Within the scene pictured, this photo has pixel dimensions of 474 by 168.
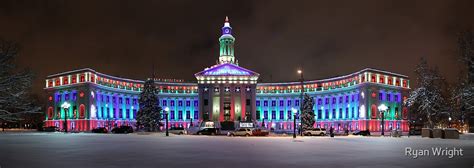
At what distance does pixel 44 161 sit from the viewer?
17953 mm

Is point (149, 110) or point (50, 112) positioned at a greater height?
point (149, 110)

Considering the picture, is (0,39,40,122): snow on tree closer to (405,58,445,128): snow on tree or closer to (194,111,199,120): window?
(405,58,445,128): snow on tree

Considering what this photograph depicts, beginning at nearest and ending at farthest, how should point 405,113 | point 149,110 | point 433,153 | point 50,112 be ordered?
point 433,153 < point 149,110 < point 405,113 < point 50,112

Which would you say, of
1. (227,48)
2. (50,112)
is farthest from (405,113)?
(50,112)

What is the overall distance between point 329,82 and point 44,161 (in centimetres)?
11308

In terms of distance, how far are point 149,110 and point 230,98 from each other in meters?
42.7

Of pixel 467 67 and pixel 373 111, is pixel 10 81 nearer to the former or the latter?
pixel 467 67

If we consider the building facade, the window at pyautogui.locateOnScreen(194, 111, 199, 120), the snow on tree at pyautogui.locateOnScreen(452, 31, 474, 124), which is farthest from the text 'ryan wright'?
the window at pyautogui.locateOnScreen(194, 111, 199, 120)

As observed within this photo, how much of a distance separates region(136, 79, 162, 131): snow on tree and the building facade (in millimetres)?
13872

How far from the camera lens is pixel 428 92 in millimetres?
73375

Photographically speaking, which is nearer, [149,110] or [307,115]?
[149,110]

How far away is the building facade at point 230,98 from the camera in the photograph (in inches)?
4272

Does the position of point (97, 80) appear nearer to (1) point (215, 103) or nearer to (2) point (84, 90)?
(2) point (84, 90)

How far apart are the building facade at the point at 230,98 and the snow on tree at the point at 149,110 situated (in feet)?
45.5
